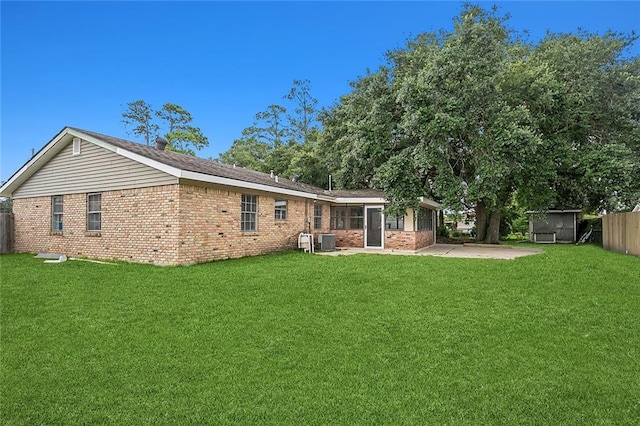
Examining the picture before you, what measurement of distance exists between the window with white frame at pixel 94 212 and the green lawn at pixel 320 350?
3858 mm

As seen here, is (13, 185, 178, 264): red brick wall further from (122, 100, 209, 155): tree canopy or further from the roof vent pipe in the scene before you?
(122, 100, 209, 155): tree canopy

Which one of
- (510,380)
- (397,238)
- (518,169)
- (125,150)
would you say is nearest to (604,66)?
(518,169)

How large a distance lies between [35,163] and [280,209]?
8.57 meters

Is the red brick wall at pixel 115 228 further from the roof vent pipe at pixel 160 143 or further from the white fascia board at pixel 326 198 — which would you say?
the white fascia board at pixel 326 198

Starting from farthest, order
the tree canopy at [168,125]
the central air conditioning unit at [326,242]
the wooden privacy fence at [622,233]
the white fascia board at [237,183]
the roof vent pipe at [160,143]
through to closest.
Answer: the tree canopy at [168,125] < the central air conditioning unit at [326,242] < the roof vent pipe at [160,143] < the wooden privacy fence at [622,233] < the white fascia board at [237,183]

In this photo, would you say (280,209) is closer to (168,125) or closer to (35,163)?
(35,163)

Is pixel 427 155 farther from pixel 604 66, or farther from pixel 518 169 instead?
pixel 604 66

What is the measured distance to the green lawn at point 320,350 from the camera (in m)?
2.81

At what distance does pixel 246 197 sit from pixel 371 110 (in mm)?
9261

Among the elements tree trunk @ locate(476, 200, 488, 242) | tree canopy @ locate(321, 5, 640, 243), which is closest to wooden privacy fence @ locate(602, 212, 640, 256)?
tree canopy @ locate(321, 5, 640, 243)

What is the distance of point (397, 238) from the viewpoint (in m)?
15.2

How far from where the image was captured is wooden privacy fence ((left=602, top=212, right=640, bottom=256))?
36.4ft

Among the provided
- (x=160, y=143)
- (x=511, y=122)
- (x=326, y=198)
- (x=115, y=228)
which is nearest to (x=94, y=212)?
(x=115, y=228)

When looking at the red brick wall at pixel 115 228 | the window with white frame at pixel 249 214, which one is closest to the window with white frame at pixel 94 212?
the red brick wall at pixel 115 228
